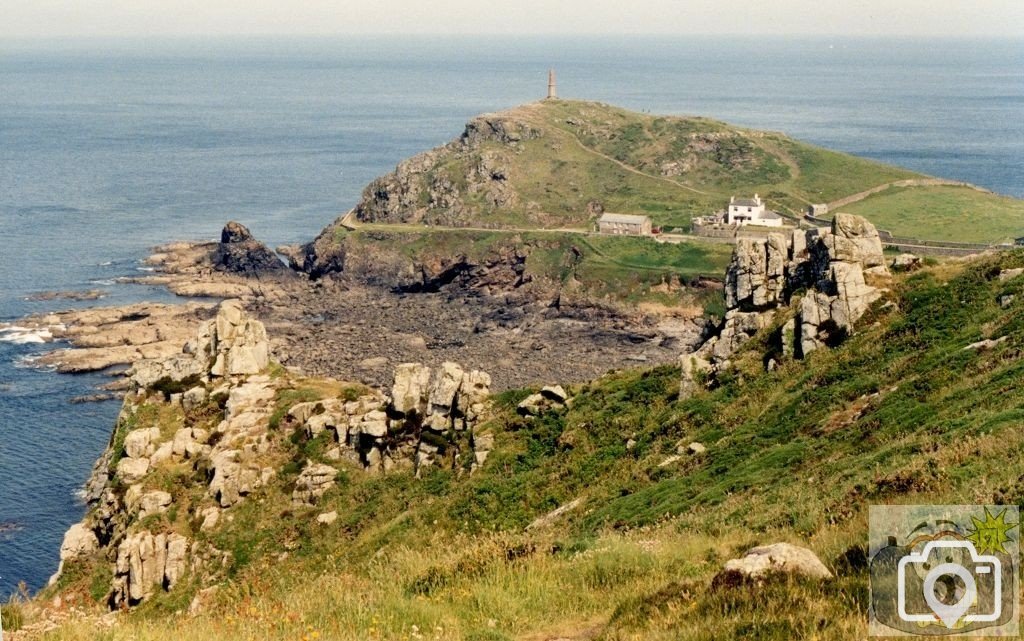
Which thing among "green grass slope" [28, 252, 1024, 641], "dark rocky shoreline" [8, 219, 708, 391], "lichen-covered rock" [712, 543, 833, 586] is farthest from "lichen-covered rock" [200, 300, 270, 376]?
"dark rocky shoreline" [8, 219, 708, 391]

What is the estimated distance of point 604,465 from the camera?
39.1m

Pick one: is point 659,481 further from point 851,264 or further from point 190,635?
point 190,635

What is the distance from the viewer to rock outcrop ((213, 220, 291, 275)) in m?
152

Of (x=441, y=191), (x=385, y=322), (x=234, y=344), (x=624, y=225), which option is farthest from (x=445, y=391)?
(x=441, y=191)

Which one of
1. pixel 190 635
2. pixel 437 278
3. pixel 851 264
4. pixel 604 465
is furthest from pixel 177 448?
pixel 437 278

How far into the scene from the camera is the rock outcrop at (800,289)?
41688mm

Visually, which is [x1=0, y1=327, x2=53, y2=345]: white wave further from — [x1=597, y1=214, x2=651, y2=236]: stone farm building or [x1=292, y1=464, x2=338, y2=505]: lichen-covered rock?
[x1=292, y1=464, x2=338, y2=505]: lichen-covered rock

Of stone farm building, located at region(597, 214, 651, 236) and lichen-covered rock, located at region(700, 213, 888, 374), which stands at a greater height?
lichen-covered rock, located at region(700, 213, 888, 374)

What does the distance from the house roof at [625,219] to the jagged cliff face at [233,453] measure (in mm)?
112070

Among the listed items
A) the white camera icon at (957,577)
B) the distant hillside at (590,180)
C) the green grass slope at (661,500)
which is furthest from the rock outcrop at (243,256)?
the white camera icon at (957,577)

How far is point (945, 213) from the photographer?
504 ft

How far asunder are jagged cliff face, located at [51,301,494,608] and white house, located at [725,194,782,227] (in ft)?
376

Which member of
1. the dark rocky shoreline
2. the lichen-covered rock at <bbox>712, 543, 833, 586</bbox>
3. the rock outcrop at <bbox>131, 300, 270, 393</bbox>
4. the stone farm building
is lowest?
the dark rocky shoreline

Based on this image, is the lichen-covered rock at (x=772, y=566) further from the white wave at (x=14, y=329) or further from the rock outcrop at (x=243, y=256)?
the rock outcrop at (x=243, y=256)
